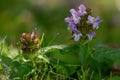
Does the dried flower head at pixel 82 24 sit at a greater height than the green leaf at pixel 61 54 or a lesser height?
greater

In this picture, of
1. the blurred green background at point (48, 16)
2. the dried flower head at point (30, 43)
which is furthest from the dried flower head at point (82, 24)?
the blurred green background at point (48, 16)

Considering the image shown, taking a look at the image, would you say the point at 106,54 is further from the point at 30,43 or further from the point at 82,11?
the point at 30,43

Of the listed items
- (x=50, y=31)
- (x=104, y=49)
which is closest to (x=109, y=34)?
(x=50, y=31)

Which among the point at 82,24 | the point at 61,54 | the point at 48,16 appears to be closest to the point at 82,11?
the point at 82,24

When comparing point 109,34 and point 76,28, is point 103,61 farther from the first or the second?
point 109,34

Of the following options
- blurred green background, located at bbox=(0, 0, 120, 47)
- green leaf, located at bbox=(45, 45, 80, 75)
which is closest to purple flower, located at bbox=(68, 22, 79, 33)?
green leaf, located at bbox=(45, 45, 80, 75)

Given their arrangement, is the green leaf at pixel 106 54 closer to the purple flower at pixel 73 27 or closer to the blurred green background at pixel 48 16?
the purple flower at pixel 73 27

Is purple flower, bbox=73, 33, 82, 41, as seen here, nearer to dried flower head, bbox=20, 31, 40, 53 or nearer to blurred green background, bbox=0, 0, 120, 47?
dried flower head, bbox=20, 31, 40, 53
